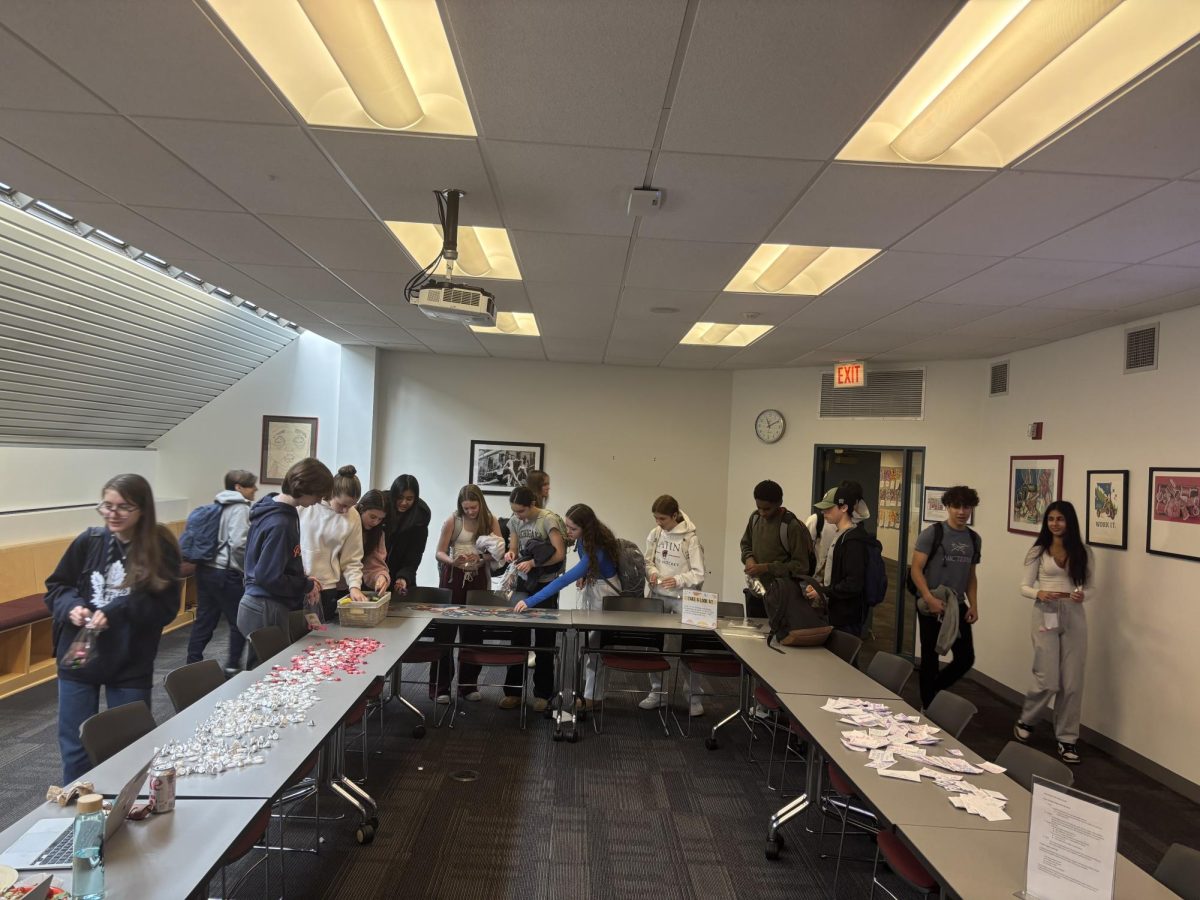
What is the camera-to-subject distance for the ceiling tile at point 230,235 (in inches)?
147

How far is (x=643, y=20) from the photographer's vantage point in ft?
6.31

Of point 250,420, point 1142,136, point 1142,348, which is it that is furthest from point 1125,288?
point 250,420

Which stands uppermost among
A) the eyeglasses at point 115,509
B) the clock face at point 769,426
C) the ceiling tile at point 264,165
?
the ceiling tile at point 264,165

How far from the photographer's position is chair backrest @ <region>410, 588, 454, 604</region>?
17.7 ft

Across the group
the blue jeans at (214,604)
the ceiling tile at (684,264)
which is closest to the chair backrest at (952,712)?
the ceiling tile at (684,264)

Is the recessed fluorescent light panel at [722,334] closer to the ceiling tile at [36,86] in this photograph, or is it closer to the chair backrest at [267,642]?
the chair backrest at [267,642]

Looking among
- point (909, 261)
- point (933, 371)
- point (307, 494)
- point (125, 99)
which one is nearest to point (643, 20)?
point (125, 99)

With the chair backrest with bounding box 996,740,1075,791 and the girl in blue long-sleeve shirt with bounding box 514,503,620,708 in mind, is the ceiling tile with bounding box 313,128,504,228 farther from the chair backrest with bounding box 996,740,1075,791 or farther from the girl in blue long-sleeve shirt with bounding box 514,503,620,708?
the chair backrest with bounding box 996,740,1075,791

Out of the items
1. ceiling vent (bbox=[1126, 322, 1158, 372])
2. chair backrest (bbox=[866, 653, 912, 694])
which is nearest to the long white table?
chair backrest (bbox=[866, 653, 912, 694])

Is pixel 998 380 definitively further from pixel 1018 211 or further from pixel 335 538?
pixel 335 538

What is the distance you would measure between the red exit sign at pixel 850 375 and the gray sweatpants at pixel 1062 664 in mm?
2684

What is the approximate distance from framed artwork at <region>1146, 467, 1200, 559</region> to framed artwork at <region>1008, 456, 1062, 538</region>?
94 centimetres

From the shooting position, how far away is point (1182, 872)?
205 centimetres

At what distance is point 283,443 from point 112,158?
5.63m
